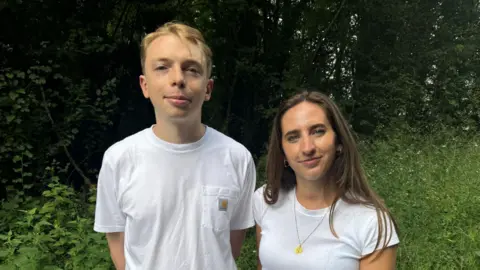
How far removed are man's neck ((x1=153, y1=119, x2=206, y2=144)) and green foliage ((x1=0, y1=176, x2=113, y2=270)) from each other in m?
1.80

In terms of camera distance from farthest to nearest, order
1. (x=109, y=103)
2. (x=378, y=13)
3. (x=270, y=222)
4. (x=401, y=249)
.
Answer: (x=378, y=13) < (x=109, y=103) < (x=401, y=249) < (x=270, y=222)

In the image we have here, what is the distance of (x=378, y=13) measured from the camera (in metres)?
9.02

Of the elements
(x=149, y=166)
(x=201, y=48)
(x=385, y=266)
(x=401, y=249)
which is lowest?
(x=401, y=249)

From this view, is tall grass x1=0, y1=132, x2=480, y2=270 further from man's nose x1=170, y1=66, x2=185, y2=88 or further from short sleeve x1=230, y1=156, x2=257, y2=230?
man's nose x1=170, y1=66, x2=185, y2=88

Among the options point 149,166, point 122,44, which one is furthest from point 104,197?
point 122,44

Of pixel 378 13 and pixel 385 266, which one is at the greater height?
pixel 378 13

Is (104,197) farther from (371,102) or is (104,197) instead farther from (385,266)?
(371,102)

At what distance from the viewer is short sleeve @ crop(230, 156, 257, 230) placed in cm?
175

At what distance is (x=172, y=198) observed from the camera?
1.56m

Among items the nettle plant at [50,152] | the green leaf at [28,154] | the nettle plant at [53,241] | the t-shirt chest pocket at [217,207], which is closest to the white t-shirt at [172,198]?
the t-shirt chest pocket at [217,207]

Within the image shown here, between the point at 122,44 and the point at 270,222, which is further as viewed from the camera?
the point at 122,44

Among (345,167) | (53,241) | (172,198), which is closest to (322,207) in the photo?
(345,167)

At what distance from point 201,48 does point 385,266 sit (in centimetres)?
102

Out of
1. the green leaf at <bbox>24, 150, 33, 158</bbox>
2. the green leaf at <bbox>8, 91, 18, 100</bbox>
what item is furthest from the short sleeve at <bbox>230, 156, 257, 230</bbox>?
the green leaf at <bbox>8, 91, 18, 100</bbox>
